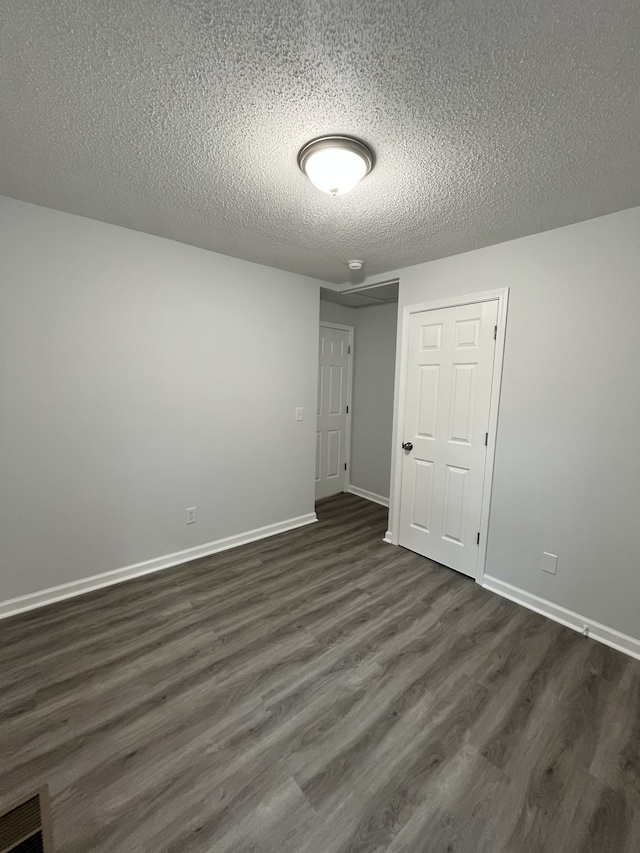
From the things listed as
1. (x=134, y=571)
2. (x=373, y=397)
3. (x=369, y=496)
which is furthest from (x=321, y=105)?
(x=369, y=496)

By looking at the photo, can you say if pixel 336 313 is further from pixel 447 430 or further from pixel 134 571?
pixel 134 571

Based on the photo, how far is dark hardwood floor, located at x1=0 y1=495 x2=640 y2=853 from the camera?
1.16 meters

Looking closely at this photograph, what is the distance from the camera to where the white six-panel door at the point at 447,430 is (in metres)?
2.54

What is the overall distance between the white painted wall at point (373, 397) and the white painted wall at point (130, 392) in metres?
1.15

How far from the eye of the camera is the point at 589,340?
2027mm

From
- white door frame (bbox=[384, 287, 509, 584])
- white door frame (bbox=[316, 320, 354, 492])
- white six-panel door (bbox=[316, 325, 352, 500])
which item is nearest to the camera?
white door frame (bbox=[384, 287, 509, 584])

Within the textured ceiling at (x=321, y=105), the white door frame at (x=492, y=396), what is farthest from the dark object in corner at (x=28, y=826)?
the white door frame at (x=492, y=396)

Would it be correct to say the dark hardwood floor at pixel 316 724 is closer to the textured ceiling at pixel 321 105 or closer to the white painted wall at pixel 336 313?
the textured ceiling at pixel 321 105

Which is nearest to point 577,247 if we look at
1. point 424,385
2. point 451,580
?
point 424,385

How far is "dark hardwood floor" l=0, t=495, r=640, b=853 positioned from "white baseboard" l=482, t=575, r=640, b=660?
7cm

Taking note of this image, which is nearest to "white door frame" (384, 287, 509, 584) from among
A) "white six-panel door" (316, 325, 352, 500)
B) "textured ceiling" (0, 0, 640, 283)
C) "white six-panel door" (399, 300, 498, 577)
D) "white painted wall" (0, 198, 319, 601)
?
"white six-panel door" (399, 300, 498, 577)

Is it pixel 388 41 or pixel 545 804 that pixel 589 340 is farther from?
pixel 545 804

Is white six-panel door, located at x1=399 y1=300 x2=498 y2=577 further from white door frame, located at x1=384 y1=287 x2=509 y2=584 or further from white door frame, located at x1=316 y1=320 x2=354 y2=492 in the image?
white door frame, located at x1=316 y1=320 x2=354 y2=492

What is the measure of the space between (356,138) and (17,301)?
2.07 m
